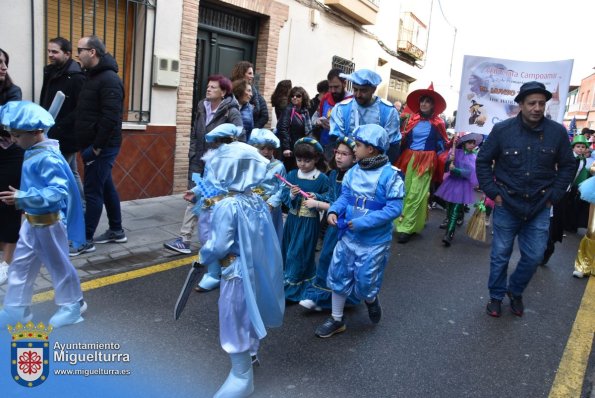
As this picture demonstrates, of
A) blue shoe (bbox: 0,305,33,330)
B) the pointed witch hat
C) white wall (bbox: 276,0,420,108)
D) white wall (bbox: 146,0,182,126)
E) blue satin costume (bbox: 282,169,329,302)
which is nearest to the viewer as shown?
blue shoe (bbox: 0,305,33,330)

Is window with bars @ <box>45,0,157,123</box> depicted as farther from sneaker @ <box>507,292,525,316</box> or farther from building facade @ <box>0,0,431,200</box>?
sneaker @ <box>507,292,525,316</box>

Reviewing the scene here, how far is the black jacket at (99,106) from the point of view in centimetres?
452

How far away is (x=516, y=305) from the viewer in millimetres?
4148

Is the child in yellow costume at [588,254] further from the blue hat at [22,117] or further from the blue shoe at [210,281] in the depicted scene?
the blue hat at [22,117]

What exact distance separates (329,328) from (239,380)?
3.31 feet

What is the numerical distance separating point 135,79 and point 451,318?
5.12 meters

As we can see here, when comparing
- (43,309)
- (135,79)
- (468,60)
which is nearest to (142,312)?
(43,309)

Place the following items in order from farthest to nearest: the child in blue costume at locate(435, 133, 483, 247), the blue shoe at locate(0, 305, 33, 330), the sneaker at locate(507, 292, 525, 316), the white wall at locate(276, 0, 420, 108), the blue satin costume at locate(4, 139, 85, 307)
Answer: the white wall at locate(276, 0, 420, 108), the child in blue costume at locate(435, 133, 483, 247), the sneaker at locate(507, 292, 525, 316), the blue shoe at locate(0, 305, 33, 330), the blue satin costume at locate(4, 139, 85, 307)

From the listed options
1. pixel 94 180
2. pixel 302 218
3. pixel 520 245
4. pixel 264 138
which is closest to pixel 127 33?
pixel 94 180

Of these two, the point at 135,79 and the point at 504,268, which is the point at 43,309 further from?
the point at 135,79

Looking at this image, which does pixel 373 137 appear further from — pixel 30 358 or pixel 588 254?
pixel 588 254

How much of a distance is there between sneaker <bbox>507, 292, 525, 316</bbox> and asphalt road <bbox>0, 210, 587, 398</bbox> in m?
0.08

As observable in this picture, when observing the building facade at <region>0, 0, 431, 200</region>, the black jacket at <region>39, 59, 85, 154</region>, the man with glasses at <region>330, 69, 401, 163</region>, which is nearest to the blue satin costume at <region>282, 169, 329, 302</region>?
the man with glasses at <region>330, 69, 401, 163</region>

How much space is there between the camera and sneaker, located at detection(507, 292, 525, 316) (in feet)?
13.5
